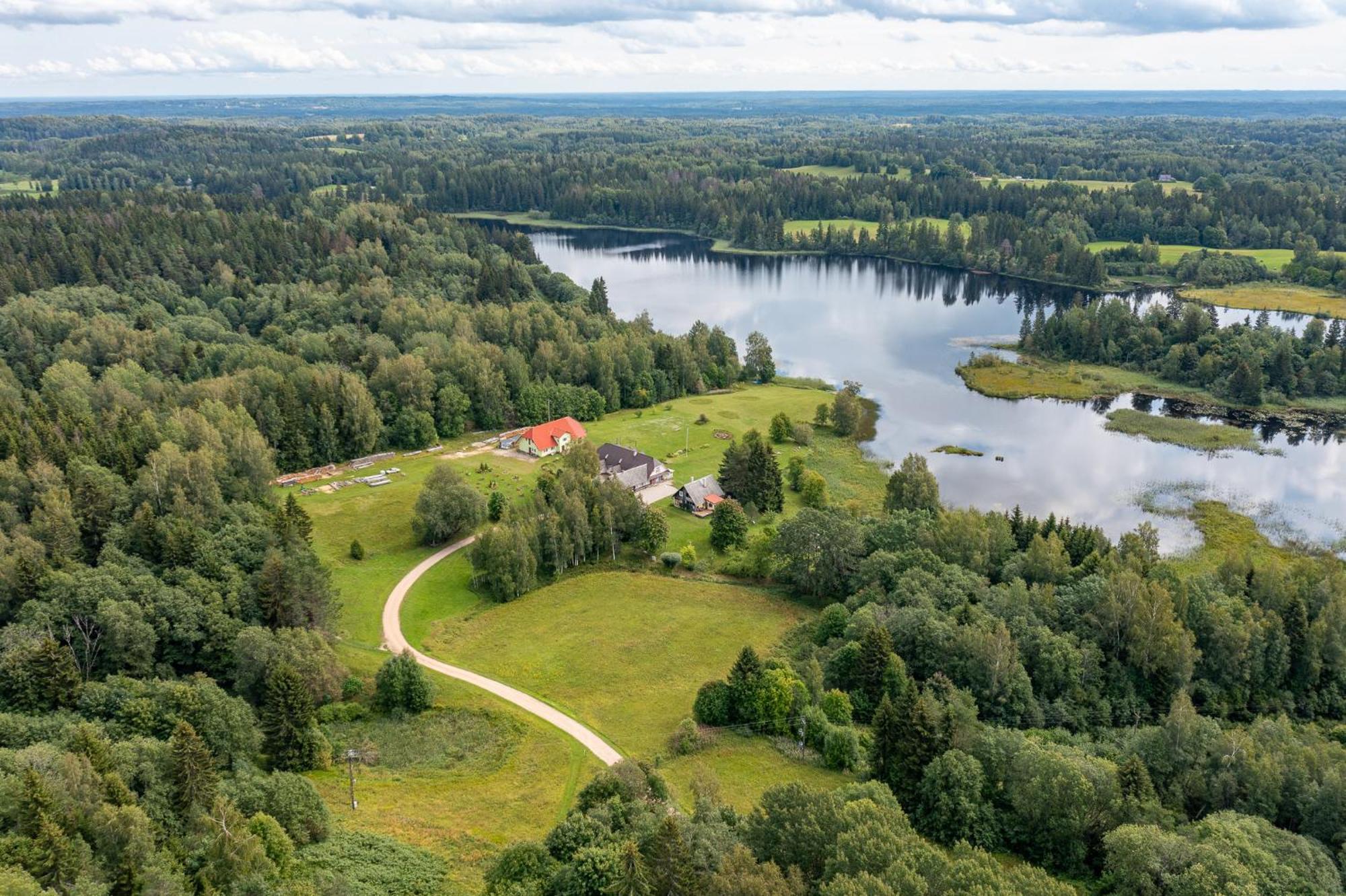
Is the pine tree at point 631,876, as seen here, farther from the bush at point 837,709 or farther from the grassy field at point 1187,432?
the grassy field at point 1187,432

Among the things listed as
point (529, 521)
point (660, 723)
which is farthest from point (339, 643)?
point (660, 723)

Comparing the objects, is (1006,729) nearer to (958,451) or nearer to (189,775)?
(189,775)

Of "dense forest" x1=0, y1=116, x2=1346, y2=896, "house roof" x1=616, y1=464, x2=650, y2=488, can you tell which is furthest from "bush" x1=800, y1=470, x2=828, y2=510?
"house roof" x1=616, y1=464, x2=650, y2=488

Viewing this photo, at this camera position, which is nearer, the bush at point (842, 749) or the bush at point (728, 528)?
the bush at point (842, 749)

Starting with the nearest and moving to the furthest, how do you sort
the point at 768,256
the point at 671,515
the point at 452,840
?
the point at 452,840 → the point at 671,515 → the point at 768,256

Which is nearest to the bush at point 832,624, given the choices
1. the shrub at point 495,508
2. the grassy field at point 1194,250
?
the shrub at point 495,508

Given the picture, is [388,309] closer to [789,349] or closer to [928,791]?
[789,349]
